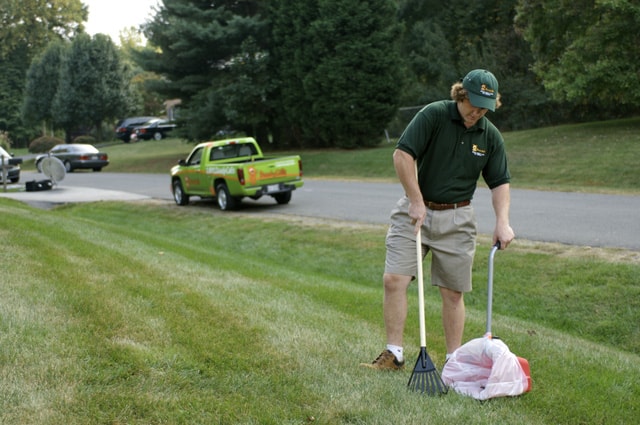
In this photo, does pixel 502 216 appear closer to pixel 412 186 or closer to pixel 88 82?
pixel 412 186

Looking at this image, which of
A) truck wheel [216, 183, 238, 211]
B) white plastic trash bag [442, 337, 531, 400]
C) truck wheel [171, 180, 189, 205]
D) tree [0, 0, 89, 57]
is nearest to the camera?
white plastic trash bag [442, 337, 531, 400]

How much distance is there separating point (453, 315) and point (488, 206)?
435 inches

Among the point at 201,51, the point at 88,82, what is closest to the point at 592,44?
the point at 201,51

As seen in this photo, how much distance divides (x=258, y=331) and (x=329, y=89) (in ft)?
90.9

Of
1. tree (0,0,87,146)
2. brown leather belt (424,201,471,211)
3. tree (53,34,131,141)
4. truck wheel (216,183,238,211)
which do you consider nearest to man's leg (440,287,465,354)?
brown leather belt (424,201,471,211)

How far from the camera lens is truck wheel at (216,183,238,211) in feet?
60.1

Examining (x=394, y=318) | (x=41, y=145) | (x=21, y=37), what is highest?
(x=21, y=37)

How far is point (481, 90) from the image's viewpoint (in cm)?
452

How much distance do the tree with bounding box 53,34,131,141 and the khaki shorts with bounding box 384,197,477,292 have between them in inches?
2377

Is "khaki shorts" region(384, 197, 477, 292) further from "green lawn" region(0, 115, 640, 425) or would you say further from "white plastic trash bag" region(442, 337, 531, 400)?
"green lawn" region(0, 115, 640, 425)

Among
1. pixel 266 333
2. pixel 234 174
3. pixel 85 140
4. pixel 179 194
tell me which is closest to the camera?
pixel 266 333

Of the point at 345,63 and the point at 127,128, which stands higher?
the point at 345,63

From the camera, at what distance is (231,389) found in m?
4.35

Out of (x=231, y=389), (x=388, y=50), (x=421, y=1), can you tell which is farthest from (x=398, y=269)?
(x=421, y=1)
